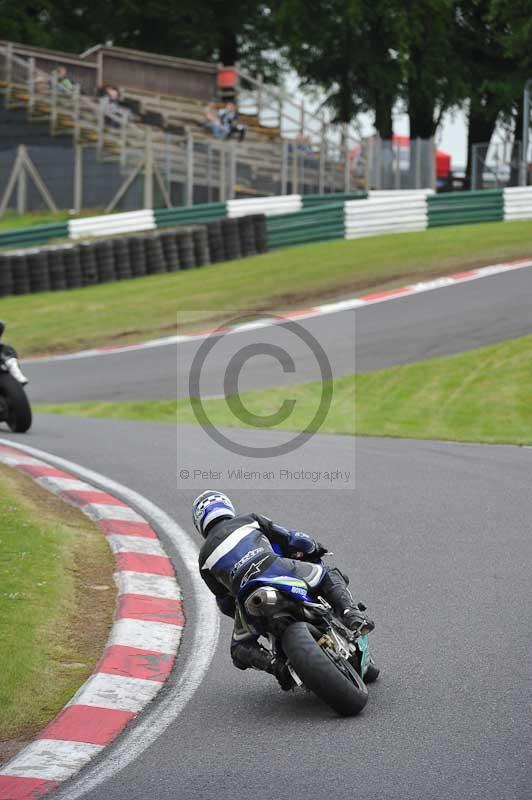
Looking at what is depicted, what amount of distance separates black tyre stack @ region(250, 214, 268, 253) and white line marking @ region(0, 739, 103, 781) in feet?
74.8

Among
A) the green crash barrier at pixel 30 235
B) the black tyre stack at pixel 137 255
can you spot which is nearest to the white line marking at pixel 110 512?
the black tyre stack at pixel 137 255

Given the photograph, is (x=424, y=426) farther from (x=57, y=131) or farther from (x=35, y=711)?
(x=57, y=131)

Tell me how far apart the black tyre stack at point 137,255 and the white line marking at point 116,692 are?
20.7 meters

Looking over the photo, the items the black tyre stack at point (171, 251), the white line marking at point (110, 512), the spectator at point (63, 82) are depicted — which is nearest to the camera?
the white line marking at point (110, 512)

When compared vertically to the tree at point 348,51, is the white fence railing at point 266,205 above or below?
below

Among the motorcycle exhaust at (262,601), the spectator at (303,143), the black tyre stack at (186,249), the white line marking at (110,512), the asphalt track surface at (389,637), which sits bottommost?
the white line marking at (110,512)

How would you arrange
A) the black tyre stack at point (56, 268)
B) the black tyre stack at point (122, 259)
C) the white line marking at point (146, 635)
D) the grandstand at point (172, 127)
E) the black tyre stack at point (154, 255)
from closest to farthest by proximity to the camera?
1. the white line marking at point (146, 635)
2. the black tyre stack at point (56, 268)
3. the black tyre stack at point (122, 259)
4. the black tyre stack at point (154, 255)
5. the grandstand at point (172, 127)

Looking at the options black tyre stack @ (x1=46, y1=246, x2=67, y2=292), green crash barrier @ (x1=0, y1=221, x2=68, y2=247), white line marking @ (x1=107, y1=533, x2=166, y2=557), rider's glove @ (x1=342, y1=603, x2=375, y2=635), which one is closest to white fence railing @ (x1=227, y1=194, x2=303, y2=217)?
green crash barrier @ (x1=0, y1=221, x2=68, y2=247)

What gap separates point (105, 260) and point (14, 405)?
12.4 meters

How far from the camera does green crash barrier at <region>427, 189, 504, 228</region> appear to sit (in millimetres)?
29094

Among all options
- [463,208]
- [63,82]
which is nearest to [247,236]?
[463,208]

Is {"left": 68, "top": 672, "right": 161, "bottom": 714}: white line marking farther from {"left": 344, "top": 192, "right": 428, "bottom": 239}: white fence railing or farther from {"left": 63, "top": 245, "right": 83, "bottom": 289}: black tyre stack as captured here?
{"left": 344, "top": 192, "right": 428, "bottom": 239}: white fence railing

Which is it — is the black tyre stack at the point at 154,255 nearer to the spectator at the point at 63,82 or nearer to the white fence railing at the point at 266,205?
the white fence railing at the point at 266,205

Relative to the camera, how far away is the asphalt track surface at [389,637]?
4.93 meters
